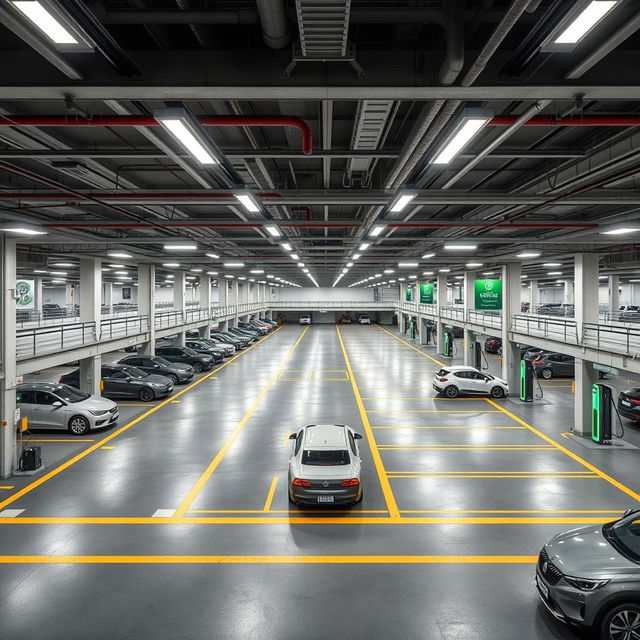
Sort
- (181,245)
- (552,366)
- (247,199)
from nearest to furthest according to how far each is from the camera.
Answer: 1. (247,199)
2. (181,245)
3. (552,366)

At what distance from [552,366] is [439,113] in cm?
2625

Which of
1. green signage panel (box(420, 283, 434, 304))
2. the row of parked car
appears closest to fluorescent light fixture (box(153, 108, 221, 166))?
the row of parked car

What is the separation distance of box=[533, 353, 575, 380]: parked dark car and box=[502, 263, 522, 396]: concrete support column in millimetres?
5835

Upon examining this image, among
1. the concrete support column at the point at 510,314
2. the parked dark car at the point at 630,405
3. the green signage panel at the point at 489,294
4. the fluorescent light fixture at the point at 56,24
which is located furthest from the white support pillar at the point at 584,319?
the fluorescent light fixture at the point at 56,24

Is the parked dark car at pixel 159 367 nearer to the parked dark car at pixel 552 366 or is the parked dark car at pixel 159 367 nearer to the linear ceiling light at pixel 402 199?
the linear ceiling light at pixel 402 199

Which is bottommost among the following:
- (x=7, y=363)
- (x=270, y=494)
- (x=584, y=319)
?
(x=270, y=494)

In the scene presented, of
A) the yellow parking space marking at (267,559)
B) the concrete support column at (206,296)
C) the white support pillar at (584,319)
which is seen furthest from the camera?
the concrete support column at (206,296)

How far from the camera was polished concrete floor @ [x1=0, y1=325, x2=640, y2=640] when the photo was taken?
21.1ft

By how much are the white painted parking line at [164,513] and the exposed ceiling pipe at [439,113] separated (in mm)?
7988

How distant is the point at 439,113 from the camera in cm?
517

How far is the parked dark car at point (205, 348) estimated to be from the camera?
3156 cm

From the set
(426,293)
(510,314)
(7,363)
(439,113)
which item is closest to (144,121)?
(439,113)

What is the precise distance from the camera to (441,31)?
440 centimetres

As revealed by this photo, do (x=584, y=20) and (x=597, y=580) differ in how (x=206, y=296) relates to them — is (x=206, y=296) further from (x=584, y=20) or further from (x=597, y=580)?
(x=584, y=20)
